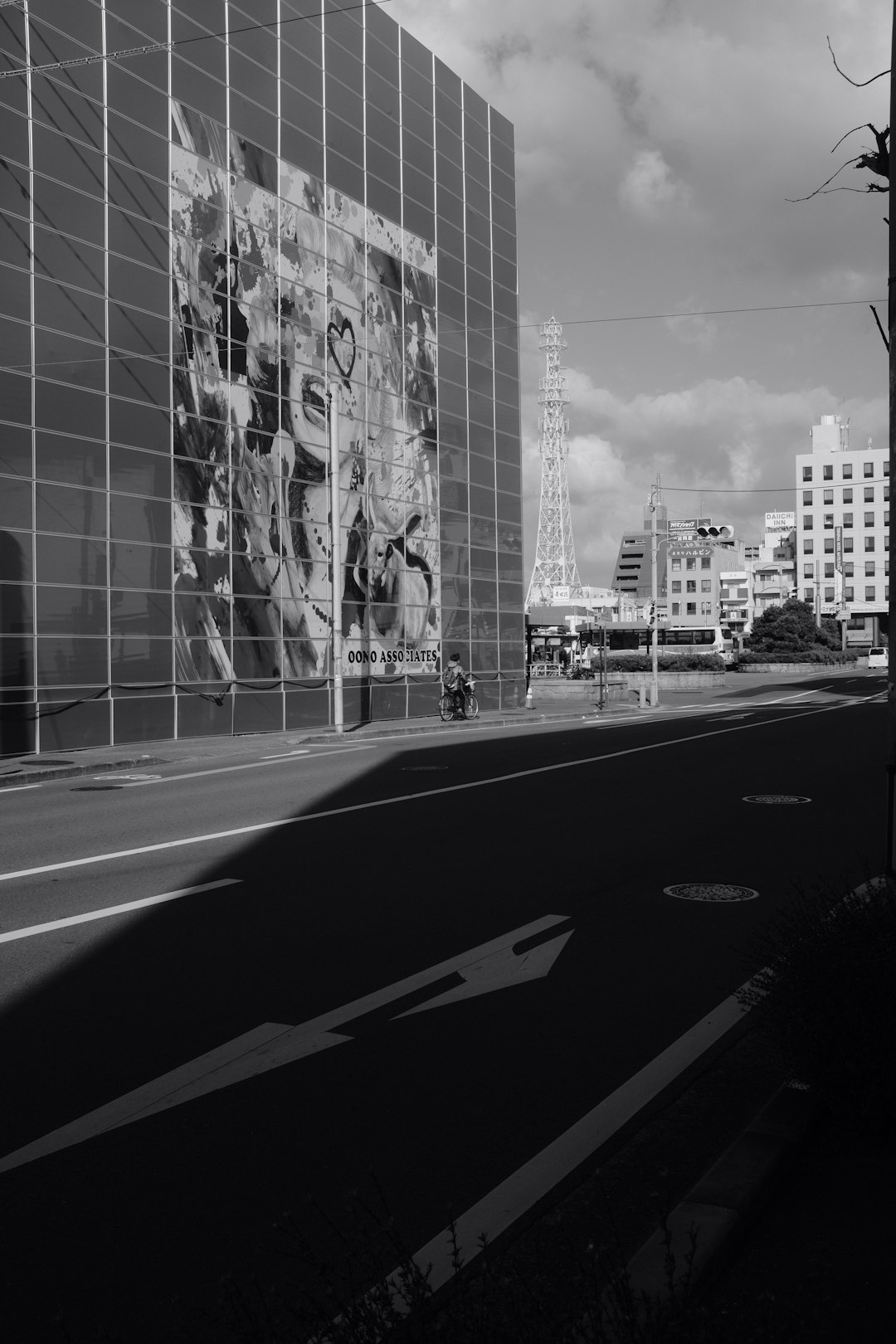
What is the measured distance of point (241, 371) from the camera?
29.1 metres

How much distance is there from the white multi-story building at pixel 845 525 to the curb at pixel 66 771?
124m

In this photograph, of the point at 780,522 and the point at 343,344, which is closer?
the point at 343,344

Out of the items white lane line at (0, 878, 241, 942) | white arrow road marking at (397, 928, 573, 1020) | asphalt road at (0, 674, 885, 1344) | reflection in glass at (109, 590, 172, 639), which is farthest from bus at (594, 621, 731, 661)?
white arrow road marking at (397, 928, 573, 1020)

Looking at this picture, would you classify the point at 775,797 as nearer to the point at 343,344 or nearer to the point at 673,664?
the point at 343,344

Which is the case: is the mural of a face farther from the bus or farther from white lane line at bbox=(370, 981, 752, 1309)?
the bus

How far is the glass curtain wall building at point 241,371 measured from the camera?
23469 millimetres

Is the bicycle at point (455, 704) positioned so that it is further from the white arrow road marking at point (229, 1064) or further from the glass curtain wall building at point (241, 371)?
the white arrow road marking at point (229, 1064)

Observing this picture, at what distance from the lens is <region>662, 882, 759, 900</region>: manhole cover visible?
8.67m

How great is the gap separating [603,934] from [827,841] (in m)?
4.30

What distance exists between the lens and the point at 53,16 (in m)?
23.6

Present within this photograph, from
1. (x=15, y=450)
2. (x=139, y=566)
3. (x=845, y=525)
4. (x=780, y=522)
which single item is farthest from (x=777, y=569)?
(x=15, y=450)

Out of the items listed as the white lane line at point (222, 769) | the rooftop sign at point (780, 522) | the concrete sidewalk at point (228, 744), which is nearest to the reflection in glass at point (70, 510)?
the concrete sidewalk at point (228, 744)

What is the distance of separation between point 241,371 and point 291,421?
7.11 ft

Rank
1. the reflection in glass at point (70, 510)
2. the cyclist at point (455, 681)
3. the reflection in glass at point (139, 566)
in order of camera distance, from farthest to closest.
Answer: the cyclist at point (455, 681), the reflection in glass at point (139, 566), the reflection in glass at point (70, 510)
